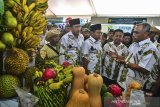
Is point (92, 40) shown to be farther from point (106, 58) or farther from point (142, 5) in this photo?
point (142, 5)

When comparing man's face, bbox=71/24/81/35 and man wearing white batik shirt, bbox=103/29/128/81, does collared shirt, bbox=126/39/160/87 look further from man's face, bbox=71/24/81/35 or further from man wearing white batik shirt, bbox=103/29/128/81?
man's face, bbox=71/24/81/35

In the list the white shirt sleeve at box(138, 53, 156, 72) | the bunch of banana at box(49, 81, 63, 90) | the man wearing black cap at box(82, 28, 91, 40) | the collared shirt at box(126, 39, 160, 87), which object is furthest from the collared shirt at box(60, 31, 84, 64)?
the bunch of banana at box(49, 81, 63, 90)

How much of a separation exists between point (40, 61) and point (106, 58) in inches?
126

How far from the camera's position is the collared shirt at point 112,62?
4535 millimetres

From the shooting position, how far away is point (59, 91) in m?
1.19

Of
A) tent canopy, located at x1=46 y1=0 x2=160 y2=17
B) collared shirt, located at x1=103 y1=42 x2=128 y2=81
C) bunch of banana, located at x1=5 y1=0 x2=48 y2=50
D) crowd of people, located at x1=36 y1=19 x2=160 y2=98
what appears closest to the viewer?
bunch of banana, located at x1=5 y1=0 x2=48 y2=50

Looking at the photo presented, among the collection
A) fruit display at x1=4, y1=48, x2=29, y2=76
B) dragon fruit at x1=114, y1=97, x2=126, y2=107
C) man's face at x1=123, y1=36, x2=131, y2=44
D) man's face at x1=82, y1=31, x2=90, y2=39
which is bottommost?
man's face at x1=123, y1=36, x2=131, y2=44

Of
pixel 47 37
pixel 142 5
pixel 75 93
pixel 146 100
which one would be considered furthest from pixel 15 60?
pixel 142 5

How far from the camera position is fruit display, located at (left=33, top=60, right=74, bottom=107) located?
1.16 meters

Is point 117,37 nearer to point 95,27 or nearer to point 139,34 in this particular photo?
point 95,27

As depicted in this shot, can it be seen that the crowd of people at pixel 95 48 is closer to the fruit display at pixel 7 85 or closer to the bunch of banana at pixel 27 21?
the bunch of banana at pixel 27 21

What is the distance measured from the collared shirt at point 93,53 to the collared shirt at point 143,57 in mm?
1427

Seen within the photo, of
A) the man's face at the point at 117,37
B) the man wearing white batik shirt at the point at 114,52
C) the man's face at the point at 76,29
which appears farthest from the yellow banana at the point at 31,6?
the man's face at the point at 117,37

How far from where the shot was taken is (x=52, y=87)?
1.16 m
